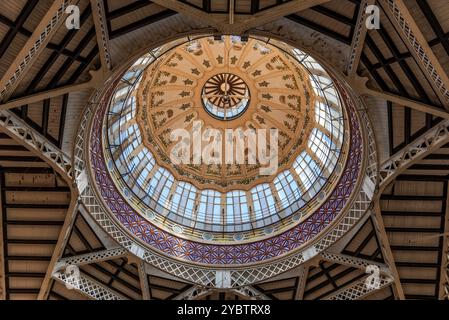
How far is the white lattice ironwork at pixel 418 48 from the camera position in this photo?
16.4 metres

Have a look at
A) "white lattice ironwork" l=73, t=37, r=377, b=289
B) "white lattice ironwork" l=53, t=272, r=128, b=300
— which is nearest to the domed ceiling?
"white lattice ironwork" l=73, t=37, r=377, b=289

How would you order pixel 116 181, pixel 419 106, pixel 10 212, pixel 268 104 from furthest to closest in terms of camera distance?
pixel 268 104 → pixel 116 181 → pixel 10 212 → pixel 419 106

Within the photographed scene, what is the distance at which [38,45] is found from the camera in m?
17.3

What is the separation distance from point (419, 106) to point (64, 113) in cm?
1406

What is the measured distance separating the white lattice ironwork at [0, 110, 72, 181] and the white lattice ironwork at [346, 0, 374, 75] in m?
12.4

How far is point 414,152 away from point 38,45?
1499cm

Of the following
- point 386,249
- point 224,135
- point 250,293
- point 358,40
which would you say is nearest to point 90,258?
point 250,293

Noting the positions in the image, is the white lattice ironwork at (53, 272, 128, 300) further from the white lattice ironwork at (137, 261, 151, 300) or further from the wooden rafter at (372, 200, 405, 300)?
the wooden rafter at (372, 200, 405, 300)

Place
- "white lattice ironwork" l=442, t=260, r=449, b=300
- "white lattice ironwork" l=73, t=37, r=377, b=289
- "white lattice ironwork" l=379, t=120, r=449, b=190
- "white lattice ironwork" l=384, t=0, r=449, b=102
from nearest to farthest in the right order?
"white lattice ironwork" l=384, t=0, r=449, b=102 → "white lattice ironwork" l=379, t=120, r=449, b=190 → "white lattice ironwork" l=73, t=37, r=377, b=289 → "white lattice ironwork" l=442, t=260, r=449, b=300

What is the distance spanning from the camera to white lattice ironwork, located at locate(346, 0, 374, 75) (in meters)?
17.4

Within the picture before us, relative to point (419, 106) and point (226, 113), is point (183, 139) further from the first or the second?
point (419, 106)

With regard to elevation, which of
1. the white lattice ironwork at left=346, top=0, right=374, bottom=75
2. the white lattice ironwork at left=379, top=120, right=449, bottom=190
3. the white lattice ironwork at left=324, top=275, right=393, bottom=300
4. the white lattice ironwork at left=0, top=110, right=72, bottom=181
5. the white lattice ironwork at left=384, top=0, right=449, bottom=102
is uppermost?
the white lattice ironwork at left=346, top=0, right=374, bottom=75

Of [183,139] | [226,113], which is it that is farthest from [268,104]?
[183,139]
